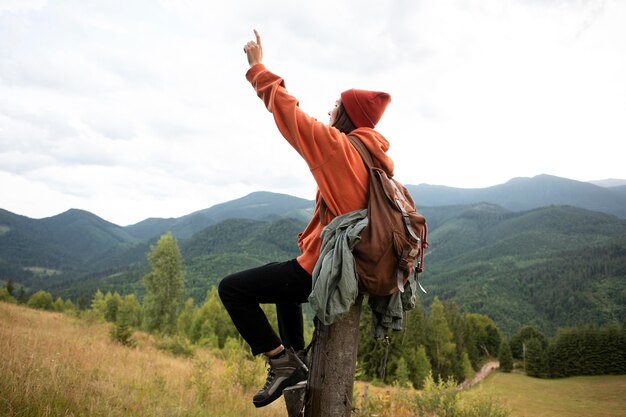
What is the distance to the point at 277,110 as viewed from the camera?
2.50 meters

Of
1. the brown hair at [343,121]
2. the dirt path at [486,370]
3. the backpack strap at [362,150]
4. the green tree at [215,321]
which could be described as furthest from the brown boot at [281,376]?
the dirt path at [486,370]

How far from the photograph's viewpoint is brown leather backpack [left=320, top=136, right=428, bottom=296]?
2416 mm

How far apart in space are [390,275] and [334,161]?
0.87 metres

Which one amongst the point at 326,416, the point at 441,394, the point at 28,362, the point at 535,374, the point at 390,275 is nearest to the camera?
the point at 390,275

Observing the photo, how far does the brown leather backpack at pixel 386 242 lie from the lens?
2.42m

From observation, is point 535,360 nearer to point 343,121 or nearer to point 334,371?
point 334,371

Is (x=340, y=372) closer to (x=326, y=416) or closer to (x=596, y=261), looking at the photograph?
(x=326, y=416)

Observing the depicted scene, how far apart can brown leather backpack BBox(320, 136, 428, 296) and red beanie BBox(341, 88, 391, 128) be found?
0.54 metres

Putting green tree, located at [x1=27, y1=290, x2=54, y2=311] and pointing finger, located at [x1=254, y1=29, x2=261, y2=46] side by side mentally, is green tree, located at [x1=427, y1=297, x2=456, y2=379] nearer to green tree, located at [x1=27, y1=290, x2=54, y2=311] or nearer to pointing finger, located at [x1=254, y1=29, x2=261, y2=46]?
pointing finger, located at [x1=254, y1=29, x2=261, y2=46]

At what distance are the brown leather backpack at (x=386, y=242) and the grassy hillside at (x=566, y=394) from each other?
106ft

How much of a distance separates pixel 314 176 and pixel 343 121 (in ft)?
2.13

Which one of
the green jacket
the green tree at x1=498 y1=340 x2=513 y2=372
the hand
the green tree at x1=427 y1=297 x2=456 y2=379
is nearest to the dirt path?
the green tree at x1=498 y1=340 x2=513 y2=372

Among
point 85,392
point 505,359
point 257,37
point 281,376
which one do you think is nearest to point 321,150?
point 257,37

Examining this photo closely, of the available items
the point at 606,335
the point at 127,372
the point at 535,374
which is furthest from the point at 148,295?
the point at 606,335
